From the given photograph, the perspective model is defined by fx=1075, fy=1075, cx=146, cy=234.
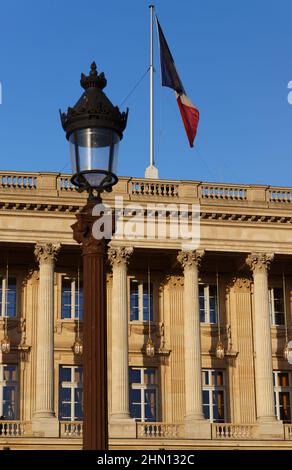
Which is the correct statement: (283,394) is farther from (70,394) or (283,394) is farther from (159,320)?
(70,394)

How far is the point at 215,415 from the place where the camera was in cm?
4950

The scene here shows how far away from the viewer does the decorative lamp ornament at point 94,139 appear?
47.6ft

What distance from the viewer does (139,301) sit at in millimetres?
49875

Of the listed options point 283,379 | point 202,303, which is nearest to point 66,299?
point 202,303

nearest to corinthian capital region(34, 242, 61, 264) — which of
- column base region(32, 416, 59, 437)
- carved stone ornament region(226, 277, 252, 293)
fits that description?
column base region(32, 416, 59, 437)

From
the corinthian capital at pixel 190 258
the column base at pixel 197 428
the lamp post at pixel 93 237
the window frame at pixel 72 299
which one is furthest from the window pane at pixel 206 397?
the lamp post at pixel 93 237

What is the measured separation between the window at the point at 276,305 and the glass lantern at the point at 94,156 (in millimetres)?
37837

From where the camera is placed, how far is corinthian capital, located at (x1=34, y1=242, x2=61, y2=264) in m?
46.8

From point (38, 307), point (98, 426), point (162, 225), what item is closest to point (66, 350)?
point (38, 307)

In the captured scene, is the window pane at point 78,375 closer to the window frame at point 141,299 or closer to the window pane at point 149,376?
the window pane at point 149,376

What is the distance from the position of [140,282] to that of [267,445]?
947 cm

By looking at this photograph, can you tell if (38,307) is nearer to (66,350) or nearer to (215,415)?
(66,350)

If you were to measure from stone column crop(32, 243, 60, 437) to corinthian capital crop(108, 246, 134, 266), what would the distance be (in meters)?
2.43

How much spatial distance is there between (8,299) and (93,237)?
34.0 meters
